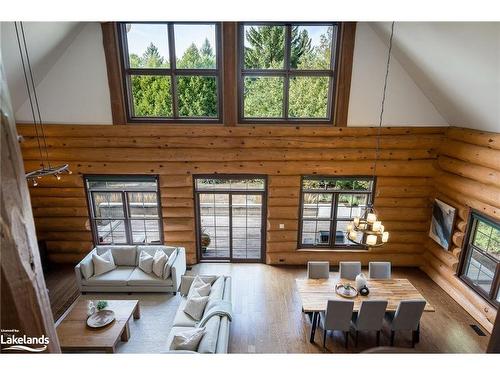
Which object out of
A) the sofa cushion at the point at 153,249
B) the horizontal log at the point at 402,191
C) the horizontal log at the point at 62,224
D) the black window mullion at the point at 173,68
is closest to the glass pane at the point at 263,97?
the black window mullion at the point at 173,68

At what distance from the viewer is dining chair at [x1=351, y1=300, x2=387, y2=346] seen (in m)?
4.39

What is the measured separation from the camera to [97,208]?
22.8 feet

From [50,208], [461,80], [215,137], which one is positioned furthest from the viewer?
[50,208]

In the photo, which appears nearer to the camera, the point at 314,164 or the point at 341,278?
the point at 341,278

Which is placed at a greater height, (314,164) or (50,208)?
(314,164)

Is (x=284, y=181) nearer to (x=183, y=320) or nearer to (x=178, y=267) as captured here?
(x=178, y=267)

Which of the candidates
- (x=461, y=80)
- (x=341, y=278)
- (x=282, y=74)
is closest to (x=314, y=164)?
(x=282, y=74)

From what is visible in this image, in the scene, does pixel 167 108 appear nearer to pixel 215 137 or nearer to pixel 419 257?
pixel 215 137

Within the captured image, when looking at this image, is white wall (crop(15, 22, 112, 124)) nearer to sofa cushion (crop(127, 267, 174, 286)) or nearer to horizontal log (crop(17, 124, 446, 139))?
horizontal log (crop(17, 124, 446, 139))

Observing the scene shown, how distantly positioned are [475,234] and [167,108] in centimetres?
660

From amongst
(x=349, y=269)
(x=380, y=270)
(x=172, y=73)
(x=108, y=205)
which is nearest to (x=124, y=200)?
(x=108, y=205)

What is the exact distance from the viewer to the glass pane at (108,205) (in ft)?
22.5
